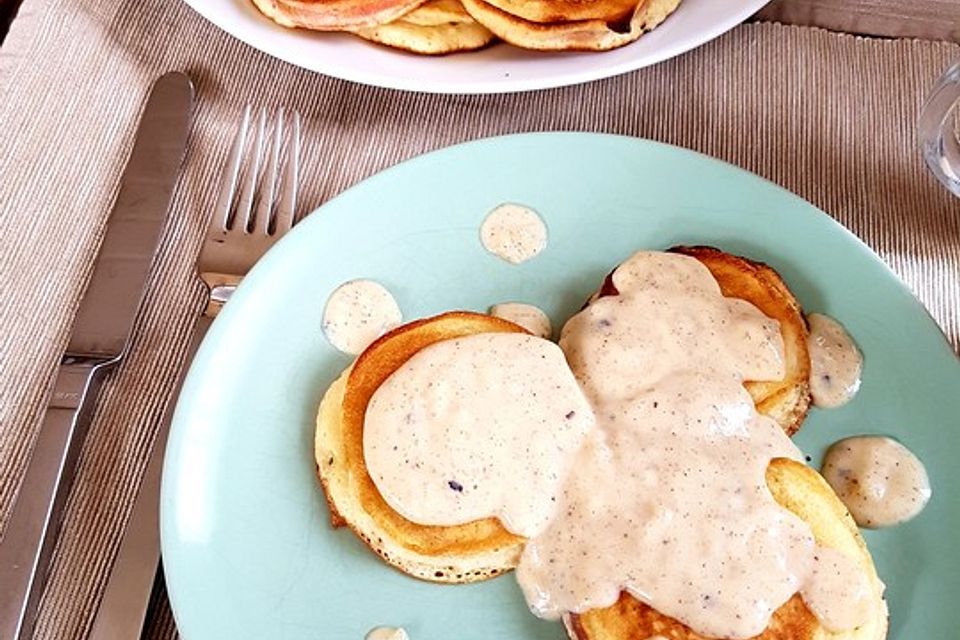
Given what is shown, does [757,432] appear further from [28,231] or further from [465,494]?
[28,231]

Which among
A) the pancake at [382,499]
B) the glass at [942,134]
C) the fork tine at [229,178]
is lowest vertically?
the fork tine at [229,178]

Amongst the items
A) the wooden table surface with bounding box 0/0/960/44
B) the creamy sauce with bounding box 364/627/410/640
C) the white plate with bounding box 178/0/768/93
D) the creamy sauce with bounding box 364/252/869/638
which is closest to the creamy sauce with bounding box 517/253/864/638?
the creamy sauce with bounding box 364/252/869/638

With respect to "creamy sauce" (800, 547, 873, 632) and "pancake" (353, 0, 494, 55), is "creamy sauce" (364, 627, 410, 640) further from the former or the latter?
"pancake" (353, 0, 494, 55)

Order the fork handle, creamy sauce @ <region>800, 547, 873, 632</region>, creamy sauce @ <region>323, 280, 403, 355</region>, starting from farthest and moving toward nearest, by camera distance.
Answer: creamy sauce @ <region>323, 280, 403, 355</region>
the fork handle
creamy sauce @ <region>800, 547, 873, 632</region>

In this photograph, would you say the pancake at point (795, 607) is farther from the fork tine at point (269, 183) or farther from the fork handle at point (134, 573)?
the fork tine at point (269, 183)

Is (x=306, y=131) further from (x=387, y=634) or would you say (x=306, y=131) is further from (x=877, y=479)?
(x=877, y=479)

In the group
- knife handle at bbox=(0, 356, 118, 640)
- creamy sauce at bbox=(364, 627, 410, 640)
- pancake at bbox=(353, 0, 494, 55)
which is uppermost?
pancake at bbox=(353, 0, 494, 55)

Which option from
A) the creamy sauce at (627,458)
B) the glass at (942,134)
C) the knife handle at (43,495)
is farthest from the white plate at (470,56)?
the knife handle at (43,495)

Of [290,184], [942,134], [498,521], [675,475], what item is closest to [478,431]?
[498,521]
